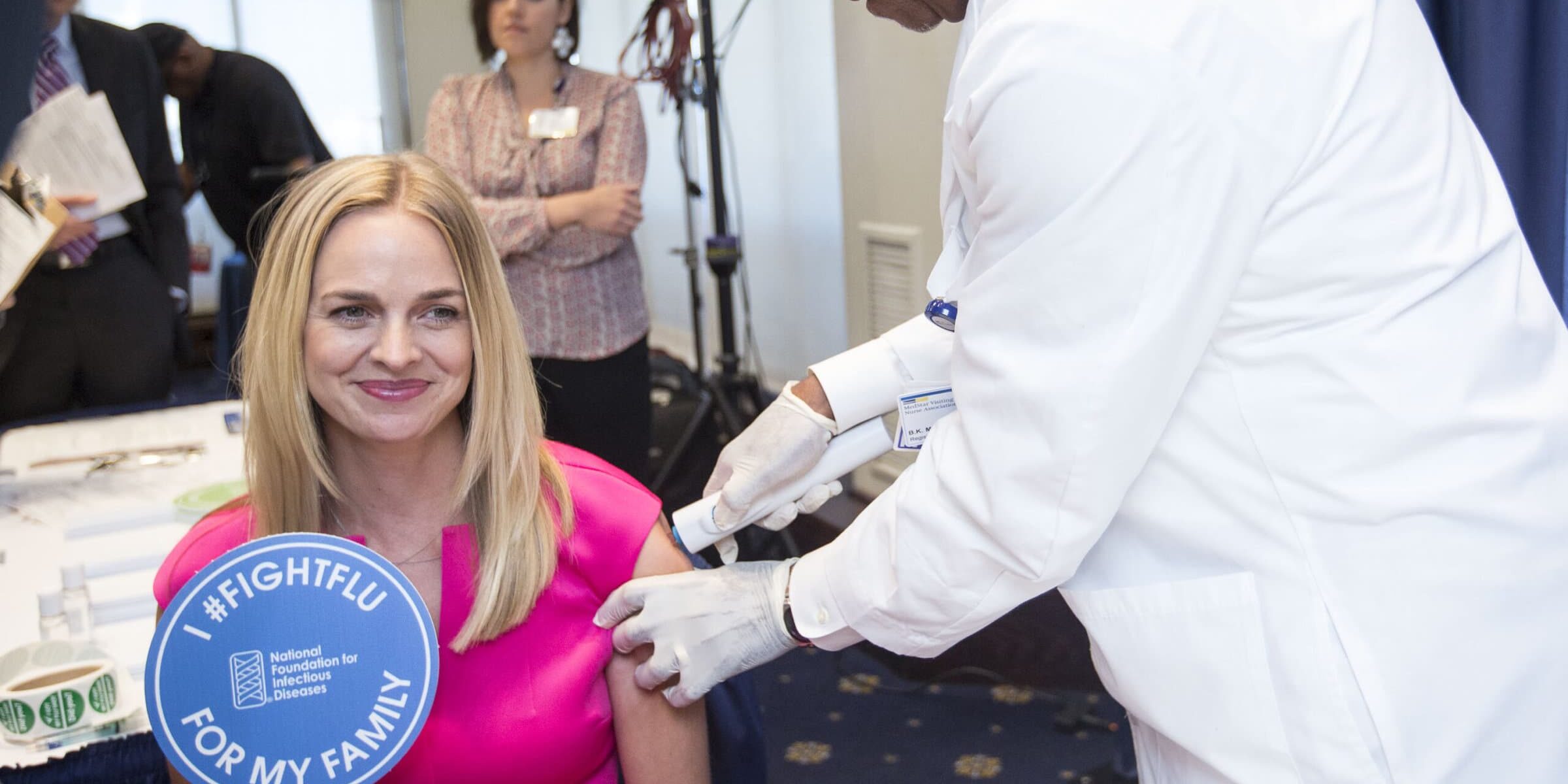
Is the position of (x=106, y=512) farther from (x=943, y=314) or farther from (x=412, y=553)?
(x=943, y=314)

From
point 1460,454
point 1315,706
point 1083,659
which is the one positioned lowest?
point 1083,659

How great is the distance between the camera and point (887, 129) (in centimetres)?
338

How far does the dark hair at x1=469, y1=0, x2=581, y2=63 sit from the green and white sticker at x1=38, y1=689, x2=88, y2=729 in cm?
189

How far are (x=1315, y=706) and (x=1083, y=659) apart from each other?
1912mm

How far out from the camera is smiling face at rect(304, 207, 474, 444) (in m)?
1.36

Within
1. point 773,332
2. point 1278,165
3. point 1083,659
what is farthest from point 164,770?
point 773,332

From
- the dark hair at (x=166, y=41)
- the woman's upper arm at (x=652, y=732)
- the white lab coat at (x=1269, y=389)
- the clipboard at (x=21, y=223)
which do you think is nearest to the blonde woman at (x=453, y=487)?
the woman's upper arm at (x=652, y=732)

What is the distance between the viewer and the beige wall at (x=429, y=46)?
460cm

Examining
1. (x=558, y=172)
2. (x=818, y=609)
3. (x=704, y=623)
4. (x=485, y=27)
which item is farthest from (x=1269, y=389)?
(x=485, y=27)

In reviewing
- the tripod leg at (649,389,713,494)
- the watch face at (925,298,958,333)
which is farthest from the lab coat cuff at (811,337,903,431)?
the tripod leg at (649,389,713,494)

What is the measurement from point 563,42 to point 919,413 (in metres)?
1.91

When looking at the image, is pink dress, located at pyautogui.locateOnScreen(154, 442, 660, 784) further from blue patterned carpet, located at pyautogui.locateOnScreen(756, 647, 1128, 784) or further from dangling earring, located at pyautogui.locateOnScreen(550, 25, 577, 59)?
dangling earring, located at pyautogui.locateOnScreen(550, 25, 577, 59)

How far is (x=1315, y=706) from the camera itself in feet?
3.09

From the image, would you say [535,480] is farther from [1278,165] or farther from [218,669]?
[1278,165]
